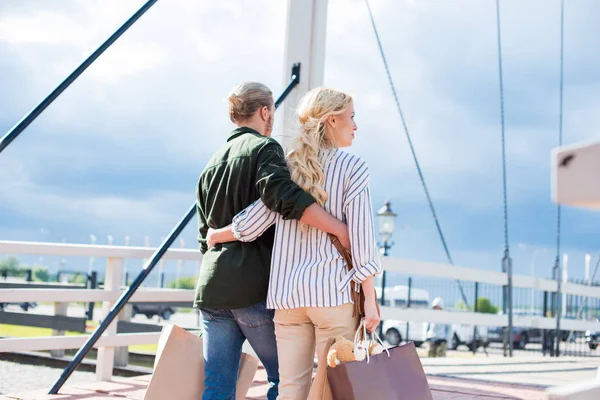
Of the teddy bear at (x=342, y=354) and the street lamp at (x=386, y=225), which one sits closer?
the teddy bear at (x=342, y=354)

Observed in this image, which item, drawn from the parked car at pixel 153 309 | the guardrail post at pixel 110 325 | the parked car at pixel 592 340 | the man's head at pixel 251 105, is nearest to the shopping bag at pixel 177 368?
the man's head at pixel 251 105

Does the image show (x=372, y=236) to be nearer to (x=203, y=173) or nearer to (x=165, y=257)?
(x=203, y=173)

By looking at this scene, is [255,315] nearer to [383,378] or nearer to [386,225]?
[383,378]

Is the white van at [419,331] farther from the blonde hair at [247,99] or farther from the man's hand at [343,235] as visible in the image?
the man's hand at [343,235]

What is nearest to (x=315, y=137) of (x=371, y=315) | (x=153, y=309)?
(x=371, y=315)

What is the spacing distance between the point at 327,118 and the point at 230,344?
0.80 m

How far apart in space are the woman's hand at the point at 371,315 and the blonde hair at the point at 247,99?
77 cm

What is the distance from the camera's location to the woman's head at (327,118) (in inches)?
81.2

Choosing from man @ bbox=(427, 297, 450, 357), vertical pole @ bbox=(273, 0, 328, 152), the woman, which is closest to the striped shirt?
the woman

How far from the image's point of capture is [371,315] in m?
1.98

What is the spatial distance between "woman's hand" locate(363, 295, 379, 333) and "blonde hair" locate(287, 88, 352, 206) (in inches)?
12.6

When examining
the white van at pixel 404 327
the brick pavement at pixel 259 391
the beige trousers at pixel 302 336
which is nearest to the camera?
the beige trousers at pixel 302 336

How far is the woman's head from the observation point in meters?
2.06

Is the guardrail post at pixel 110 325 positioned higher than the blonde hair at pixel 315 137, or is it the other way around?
the blonde hair at pixel 315 137
